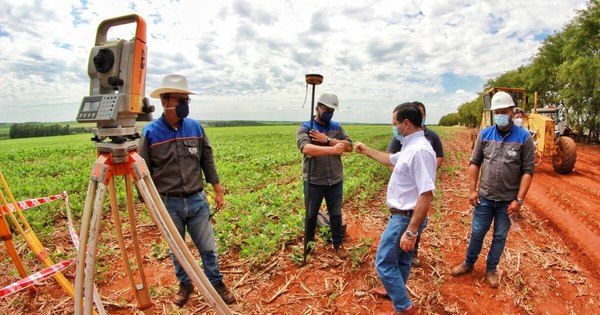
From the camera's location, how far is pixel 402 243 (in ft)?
9.95

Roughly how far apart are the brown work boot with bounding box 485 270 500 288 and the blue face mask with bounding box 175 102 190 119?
14.4 ft

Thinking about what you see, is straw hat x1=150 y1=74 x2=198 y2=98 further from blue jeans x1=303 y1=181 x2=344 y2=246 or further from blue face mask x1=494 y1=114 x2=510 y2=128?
blue face mask x1=494 y1=114 x2=510 y2=128

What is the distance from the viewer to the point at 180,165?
349 cm

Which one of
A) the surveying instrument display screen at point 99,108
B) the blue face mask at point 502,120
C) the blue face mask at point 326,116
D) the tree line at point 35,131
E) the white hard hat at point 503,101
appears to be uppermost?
the white hard hat at point 503,101

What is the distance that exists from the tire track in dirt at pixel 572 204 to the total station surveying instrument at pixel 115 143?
Result: 6.22m

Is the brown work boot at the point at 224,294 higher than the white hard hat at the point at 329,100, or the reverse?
the white hard hat at the point at 329,100

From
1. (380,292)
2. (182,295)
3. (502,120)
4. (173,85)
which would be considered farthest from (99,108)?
(502,120)

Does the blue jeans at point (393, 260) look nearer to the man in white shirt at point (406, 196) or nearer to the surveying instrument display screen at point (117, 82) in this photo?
the man in white shirt at point (406, 196)

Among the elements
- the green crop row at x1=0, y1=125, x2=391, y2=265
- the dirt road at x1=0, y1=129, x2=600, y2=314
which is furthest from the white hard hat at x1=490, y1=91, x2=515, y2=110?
the green crop row at x1=0, y1=125, x2=391, y2=265

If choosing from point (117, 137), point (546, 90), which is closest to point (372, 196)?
point (117, 137)

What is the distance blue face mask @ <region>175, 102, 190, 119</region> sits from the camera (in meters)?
3.39

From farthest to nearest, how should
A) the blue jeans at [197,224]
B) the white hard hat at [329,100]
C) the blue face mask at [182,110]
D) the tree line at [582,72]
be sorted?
1. the tree line at [582,72]
2. the white hard hat at [329,100]
3. the blue jeans at [197,224]
4. the blue face mask at [182,110]

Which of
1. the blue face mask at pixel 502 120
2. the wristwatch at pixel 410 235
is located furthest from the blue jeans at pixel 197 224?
the blue face mask at pixel 502 120

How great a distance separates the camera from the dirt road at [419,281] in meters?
3.79
